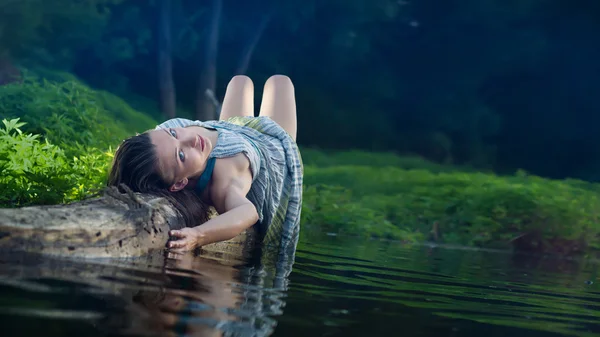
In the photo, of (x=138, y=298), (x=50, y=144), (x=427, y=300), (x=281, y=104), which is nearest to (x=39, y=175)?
(x=50, y=144)

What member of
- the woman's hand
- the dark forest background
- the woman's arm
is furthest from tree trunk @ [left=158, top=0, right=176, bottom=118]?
the woman's hand

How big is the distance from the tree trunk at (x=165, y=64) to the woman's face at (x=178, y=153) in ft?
40.2

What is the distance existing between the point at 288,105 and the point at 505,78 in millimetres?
11884

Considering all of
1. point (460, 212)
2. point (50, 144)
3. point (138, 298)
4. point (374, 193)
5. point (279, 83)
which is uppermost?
point (279, 83)

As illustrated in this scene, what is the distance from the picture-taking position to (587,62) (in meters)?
16.0

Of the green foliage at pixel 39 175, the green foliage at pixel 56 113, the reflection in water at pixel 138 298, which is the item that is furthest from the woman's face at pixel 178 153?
the green foliage at pixel 56 113

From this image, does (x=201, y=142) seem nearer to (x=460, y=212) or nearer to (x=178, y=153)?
(x=178, y=153)

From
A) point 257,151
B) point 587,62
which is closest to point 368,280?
point 257,151

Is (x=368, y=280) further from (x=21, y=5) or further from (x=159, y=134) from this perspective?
(x=21, y=5)

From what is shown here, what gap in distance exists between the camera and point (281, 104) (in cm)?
549

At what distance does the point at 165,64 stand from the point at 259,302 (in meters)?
14.4

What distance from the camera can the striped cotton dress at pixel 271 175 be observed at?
432cm

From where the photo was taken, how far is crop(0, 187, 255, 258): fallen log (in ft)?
9.03

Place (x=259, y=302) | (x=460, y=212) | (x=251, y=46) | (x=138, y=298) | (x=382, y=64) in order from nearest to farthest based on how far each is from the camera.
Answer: (x=138, y=298)
(x=259, y=302)
(x=460, y=212)
(x=251, y=46)
(x=382, y=64)
